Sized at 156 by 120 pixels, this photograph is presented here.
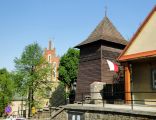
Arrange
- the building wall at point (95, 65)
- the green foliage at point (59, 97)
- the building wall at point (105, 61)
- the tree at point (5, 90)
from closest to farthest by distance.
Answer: the building wall at point (105, 61)
the building wall at point (95, 65)
the tree at point (5, 90)
the green foliage at point (59, 97)

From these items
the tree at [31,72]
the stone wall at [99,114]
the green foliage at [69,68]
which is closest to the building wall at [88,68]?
the tree at [31,72]

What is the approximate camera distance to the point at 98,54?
29.1 meters

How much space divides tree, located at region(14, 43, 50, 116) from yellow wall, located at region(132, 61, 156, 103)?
18803mm

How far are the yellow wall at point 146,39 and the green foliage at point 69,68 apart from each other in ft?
85.9

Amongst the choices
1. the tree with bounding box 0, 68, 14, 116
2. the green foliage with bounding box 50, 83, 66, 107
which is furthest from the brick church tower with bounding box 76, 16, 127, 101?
the tree with bounding box 0, 68, 14, 116

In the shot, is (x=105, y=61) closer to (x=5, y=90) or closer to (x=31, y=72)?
(x=31, y=72)

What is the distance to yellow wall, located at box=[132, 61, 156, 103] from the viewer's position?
1871cm

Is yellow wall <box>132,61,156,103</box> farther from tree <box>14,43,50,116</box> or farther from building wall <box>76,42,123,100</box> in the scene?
tree <box>14,43,50,116</box>

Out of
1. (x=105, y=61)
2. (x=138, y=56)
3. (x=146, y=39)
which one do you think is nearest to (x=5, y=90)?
(x=105, y=61)

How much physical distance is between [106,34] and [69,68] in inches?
673

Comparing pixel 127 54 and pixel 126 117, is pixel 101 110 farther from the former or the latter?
pixel 127 54

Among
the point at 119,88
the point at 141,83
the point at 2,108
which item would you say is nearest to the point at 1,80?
the point at 2,108

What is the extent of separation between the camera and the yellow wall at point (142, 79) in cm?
1871

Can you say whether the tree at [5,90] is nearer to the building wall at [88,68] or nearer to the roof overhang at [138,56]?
the building wall at [88,68]
